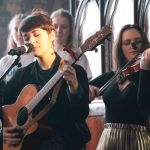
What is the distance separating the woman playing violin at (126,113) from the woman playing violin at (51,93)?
362 millimetres

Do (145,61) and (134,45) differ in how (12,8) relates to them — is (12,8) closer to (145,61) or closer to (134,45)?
(134,45)

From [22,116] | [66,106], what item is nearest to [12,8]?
[22,116]

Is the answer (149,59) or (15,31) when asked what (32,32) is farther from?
(15,31)

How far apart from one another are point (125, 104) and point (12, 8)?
4100 millimetres

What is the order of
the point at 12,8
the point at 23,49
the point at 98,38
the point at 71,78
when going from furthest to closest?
1. the point at 12,8
2. the point at 98,38
3. the point at 23,49
4. the point at 71,78

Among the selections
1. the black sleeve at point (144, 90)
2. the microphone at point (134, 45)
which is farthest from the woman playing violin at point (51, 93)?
the microphone at point (134, 45)

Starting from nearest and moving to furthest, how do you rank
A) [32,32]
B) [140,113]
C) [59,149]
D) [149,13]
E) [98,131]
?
[59,149]
[32,32]
[140,113]
[149,13]
[98,131]

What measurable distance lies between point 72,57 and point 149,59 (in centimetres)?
41

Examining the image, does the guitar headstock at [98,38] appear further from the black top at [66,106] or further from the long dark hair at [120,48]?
the long dark hair at [120,48]

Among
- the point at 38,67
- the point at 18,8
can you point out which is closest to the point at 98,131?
the point at 38,67

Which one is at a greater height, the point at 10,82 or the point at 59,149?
the point at 10,82

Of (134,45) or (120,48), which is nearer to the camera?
(134,45)

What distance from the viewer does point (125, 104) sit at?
279 cm

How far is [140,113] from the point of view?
2.77 meters
